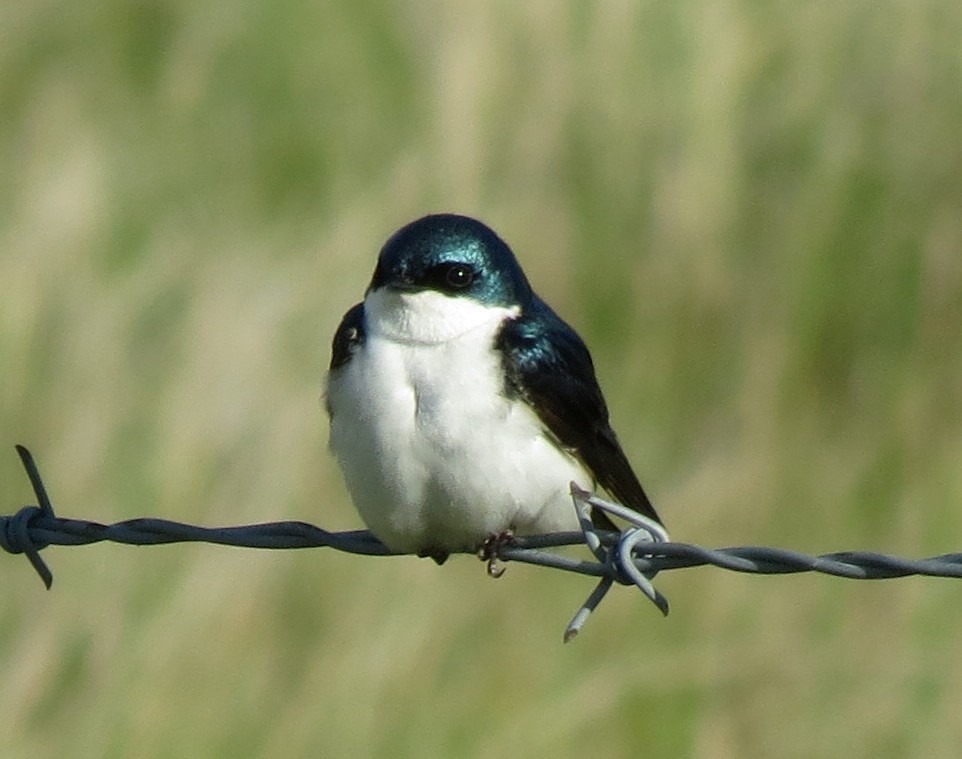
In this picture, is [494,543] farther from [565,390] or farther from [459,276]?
[459,276]

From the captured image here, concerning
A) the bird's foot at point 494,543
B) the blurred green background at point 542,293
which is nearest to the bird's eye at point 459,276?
the bird's foot at point 494,543

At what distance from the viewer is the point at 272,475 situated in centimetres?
540

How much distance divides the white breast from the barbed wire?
0.08 metres

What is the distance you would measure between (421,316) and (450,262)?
0.51ft

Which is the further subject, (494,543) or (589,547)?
(494,543)

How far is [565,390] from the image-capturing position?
3.71 meters

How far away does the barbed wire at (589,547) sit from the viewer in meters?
2.80

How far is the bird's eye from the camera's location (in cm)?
374

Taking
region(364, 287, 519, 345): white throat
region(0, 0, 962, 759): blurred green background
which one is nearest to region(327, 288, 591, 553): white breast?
region(364, 287, 519, 345): white throat

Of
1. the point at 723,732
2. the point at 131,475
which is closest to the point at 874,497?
the point at 723,732

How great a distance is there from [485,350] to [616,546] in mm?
744

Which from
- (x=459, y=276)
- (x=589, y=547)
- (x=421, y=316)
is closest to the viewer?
(x=589, y=547)

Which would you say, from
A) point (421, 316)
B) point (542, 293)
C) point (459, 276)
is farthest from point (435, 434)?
point (542, 293)

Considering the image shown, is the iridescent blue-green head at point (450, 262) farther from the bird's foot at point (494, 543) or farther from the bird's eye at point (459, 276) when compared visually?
the bird's foot at point (494, 543)
